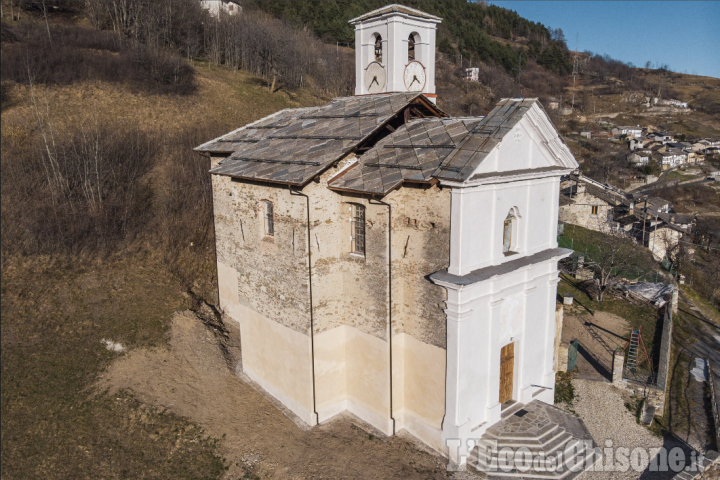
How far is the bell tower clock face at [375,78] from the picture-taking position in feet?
46.9

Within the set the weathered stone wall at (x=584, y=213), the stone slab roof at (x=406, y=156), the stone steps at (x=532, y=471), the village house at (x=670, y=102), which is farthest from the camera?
the village house at (x=670, y=102)

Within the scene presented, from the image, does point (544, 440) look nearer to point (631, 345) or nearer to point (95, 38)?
point (631, 345)

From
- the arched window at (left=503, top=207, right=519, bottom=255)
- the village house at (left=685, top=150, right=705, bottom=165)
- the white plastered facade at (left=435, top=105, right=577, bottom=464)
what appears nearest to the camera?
the white plastered facade at (left=435, top=105, right=577, bottom=464)

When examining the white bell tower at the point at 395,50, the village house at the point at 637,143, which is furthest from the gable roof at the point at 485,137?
the village house at the point at 637,143

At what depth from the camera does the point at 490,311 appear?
450 inches

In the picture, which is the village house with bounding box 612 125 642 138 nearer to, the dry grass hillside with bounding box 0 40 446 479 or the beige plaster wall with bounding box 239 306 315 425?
the dry grass hillside with bounding box 0 40 446 479

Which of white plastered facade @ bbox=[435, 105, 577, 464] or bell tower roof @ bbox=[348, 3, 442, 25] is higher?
bell tower roof @ bbox=[348, 3, 442, 25]

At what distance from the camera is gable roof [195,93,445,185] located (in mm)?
11682

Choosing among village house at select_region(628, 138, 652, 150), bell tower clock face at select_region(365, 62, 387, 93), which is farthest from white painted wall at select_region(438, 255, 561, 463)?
village house at select_region(628, 138, 652, 150)

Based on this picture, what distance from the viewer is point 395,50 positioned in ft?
45.0

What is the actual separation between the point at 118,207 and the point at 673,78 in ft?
420

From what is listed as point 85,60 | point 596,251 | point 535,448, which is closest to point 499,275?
point 535,448

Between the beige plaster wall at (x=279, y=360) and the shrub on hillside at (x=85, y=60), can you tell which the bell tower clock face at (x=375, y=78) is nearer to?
the beige plaster wall at (x=279, y=360)

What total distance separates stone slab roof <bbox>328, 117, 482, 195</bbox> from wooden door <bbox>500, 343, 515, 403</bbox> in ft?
17.1
